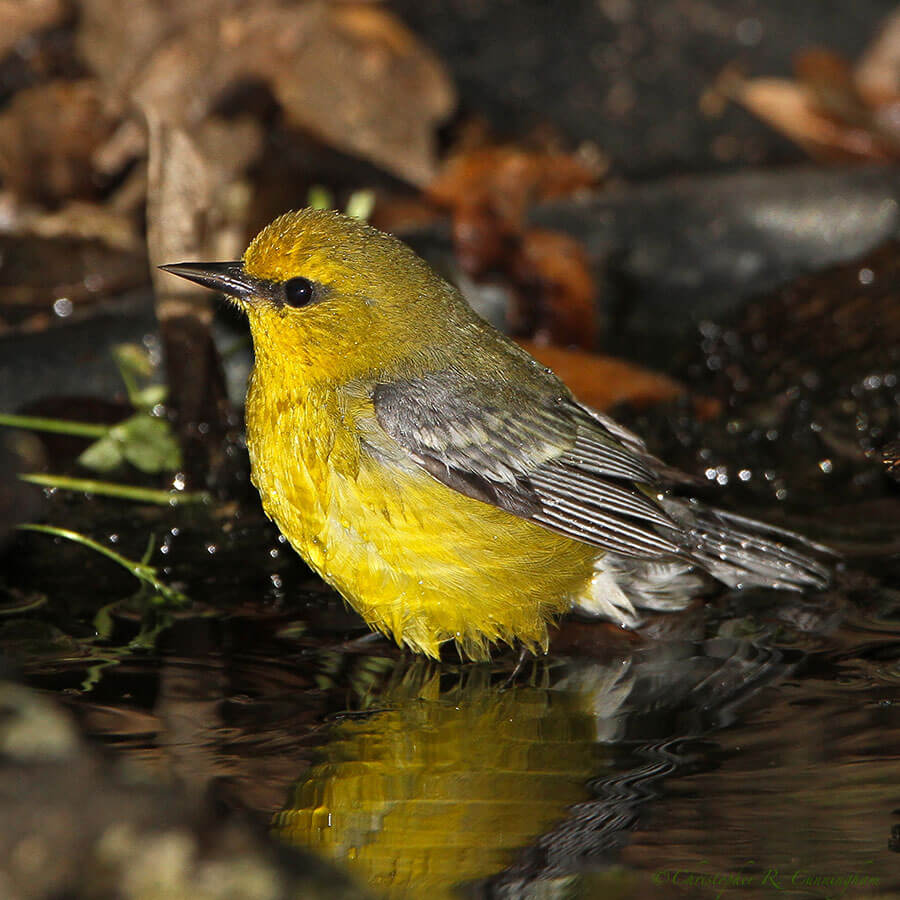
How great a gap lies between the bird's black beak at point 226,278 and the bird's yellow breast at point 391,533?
26cm

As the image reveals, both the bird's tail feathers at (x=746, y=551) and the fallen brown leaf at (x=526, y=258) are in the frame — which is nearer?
the bird's tail feathers at (x=746, y=551)

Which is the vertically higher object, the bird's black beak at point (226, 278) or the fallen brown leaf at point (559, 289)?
the fallen brown leaf at point (559, 289)

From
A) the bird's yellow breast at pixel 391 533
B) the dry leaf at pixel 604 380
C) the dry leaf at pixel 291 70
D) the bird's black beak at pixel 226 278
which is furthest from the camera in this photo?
the dry leaf at pixel 291 70

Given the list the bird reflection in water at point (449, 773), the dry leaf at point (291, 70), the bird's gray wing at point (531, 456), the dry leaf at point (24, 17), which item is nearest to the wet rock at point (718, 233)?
the dry leaf at point (291, 70)

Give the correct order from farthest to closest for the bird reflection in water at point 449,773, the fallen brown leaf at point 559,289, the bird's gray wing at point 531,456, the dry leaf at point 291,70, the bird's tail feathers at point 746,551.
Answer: the dry leaf at point 291,70
the fallen brown leaf at point 559,289
the bird's tail feathers at point 746,551
the bird's gray wing at point 531,456
the bird reflection in water at point 449,773

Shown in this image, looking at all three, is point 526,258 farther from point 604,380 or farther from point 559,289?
point 604,380

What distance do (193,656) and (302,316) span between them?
96cm

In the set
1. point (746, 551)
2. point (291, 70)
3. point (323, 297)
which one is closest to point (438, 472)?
point (323, 297)

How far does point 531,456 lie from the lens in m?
3.76

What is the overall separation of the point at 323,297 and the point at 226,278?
270mm

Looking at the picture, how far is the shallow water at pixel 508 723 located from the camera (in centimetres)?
261

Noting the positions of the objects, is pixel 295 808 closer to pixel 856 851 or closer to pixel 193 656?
pixel 193 656

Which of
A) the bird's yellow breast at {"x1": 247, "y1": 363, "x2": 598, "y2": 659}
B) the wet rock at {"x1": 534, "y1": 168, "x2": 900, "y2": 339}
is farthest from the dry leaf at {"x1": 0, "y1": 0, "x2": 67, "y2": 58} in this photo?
the bird's yellow breast at {"x1": 247, "y1": 363, "x2": 598, "y2": 659}

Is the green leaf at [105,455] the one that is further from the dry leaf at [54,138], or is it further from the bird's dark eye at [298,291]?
the dry leaf at [54,138]
